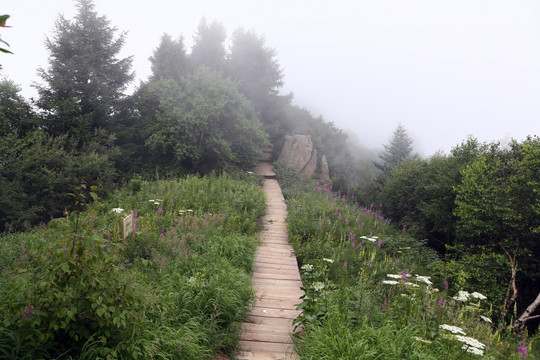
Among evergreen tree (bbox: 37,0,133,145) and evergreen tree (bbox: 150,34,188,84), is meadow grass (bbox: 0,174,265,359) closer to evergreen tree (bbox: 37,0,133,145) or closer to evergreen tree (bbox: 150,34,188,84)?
evergreen tree (bbox: 37,0,133,145)

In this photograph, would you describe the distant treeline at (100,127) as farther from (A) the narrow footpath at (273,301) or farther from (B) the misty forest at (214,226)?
(A) the narrow footpath at (273,301)

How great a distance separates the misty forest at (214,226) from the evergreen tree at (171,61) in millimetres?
139

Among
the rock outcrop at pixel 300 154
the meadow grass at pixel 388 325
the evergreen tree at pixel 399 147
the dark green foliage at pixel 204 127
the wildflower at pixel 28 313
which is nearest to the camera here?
the wildflower at pixel 28 313

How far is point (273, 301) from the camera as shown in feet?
13.9

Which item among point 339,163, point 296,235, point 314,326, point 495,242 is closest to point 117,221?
point 296,235

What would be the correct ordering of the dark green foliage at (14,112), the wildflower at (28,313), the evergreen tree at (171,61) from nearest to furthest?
1. the wildflower at (28,313)
2. the dark green foliage at (14,112)
3. the evergreen tree at (171,61)

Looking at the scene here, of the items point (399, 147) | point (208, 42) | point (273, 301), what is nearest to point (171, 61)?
point (208, 42)

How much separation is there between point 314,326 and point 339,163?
21172 mm

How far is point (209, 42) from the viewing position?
22516 mm

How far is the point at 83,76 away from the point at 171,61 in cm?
849

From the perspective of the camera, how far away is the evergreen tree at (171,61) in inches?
841

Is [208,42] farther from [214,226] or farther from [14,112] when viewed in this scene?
[214,226]

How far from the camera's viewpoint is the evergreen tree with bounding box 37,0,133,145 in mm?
13539

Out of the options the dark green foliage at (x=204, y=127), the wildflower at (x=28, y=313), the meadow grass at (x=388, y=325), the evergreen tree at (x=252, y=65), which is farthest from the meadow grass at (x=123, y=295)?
the evergreen tree at (x=252, y=65)
